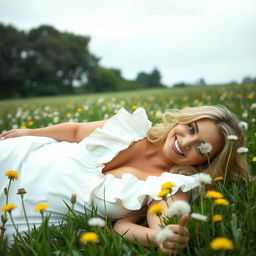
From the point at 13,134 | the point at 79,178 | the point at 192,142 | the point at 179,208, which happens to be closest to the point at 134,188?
the point at 79,178

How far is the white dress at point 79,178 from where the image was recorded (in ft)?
5.53

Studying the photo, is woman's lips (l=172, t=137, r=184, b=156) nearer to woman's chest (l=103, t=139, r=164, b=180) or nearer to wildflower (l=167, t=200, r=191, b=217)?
woman's chest (l=103, t=139, r=164, b=180)

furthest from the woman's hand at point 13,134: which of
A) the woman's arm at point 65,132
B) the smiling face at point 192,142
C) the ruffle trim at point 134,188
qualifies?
the smiling face at point 192,142

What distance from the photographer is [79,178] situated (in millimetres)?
1814

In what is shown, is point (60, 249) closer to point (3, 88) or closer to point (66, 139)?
point (66, 139)

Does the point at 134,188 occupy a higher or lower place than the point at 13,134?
lower

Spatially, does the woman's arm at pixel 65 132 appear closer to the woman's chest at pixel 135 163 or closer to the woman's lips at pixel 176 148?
the woman's chest at pixel 135 163

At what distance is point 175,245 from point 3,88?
3764cm

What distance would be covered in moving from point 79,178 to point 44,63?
→ 1511 inches

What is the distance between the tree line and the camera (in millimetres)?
36219

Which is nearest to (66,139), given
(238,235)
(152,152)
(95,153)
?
(95,153)

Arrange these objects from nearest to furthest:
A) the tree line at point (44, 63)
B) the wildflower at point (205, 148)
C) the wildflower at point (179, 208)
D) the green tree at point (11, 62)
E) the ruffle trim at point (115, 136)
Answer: the wildflower at point (179, 208)
the wildflower at point (205, 148)
the ruffle trim at point (115, 136)
the green tree at point (11, 62)
the tree line at point (44, 63)

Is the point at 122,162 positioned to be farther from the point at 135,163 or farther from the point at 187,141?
the point at 187,141

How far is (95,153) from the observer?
2049 millimetres
